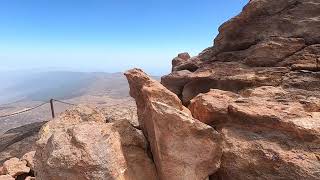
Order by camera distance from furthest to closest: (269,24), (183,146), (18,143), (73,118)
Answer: (18,143) → (269,24) → (73,118) → (183,146)

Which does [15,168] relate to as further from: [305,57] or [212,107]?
[305,57]

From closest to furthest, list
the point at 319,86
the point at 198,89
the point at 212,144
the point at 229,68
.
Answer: the point at 212,144 < the point at 319,86 < the point at 229,68 < the point at 198,89

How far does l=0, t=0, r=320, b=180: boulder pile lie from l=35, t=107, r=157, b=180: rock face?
0.10 feet

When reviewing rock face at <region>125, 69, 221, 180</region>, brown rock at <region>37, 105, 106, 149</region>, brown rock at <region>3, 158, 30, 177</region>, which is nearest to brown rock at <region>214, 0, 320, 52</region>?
rock face at <region>125, 69, 221, 180</region>

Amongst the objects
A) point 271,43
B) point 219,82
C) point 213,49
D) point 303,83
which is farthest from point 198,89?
point 303,83

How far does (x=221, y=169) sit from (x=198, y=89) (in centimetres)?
731

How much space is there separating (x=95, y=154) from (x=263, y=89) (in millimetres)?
7638

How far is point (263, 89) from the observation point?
43.3 feet

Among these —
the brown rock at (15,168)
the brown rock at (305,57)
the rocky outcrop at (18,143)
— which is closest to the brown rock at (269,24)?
the brown rock at (305,57)

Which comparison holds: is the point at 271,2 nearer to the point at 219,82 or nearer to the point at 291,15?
the point at 291,15

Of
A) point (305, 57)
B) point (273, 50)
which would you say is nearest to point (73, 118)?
point (273, 50)

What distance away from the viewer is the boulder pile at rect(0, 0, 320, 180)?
9609 millimetres

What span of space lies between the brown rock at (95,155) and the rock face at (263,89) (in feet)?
8.95

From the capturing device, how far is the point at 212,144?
10008 millimetres
